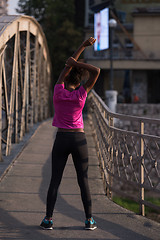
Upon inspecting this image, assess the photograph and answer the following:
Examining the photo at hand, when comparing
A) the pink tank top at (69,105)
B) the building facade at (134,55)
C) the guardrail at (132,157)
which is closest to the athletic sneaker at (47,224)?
the pink tank top at (69,105)

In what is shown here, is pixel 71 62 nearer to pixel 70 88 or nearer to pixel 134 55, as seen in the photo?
pixel 70 88

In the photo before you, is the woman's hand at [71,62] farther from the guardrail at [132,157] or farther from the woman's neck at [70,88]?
the guardrail at [132,157]

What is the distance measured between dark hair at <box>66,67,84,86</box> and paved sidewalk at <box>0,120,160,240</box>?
5.40 ft

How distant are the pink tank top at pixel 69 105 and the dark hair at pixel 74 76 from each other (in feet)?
0.38

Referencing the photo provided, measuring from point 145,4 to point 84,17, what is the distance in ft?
20.6

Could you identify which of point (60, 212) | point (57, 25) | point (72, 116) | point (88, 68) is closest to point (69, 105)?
point (72, 116)

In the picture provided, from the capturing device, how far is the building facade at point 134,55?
38.1m

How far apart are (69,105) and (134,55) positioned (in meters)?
34.3

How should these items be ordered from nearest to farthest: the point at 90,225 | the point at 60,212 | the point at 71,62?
the point at 71,62 → the point at 90,225 → the point at 60,212

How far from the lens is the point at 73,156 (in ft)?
16.3

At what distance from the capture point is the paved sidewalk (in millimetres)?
4941

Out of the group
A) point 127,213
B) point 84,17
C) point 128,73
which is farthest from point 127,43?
point 127,213

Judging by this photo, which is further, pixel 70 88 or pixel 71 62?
pixel 70 88

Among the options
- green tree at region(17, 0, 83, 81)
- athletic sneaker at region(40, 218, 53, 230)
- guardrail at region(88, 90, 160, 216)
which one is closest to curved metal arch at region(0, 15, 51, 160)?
guardrail at region(88, 90, 160, 216)
